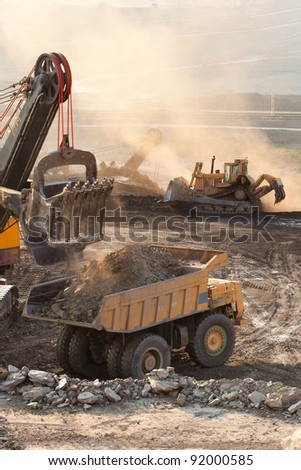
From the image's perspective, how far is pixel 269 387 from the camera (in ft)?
45.5

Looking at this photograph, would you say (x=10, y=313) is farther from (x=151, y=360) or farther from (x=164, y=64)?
(x=164, y=64)

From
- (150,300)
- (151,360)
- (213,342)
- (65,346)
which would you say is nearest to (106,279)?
(150,300)

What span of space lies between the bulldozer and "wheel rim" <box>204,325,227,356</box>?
52.9 ft

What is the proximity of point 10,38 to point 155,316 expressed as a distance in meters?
70.6

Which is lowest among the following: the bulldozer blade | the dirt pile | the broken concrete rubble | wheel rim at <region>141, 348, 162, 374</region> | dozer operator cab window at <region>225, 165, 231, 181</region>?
the broken concrete rubble

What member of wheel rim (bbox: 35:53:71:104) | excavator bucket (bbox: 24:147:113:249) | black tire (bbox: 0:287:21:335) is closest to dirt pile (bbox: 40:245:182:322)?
excavator bucket (bbox: 24:147:113:249)

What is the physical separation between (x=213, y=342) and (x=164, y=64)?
68.1 metres

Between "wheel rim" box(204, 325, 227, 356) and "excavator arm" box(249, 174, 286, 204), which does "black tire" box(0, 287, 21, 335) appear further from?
"excavator arm" box(249, 174, 286, 204)

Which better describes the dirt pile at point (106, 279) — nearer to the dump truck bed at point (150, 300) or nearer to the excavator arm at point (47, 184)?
the dump truck bed at point (150, 300)

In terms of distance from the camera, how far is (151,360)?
15656 millimetres

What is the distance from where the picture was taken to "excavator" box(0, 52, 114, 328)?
1465cm
